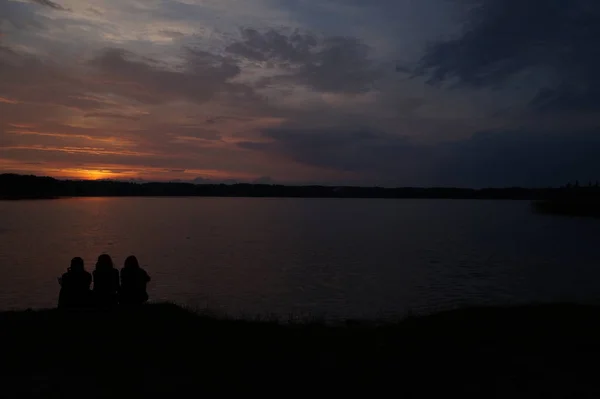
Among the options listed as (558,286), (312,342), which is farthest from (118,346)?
(558,286)

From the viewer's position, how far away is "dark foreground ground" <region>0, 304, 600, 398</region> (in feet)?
27.3

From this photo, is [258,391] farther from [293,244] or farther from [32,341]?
[293,244]

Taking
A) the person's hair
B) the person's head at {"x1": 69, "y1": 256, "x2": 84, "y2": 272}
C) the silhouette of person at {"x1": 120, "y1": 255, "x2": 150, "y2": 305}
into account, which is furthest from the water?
the person's head at {"x1": 69, "y1": 256, "x2": 84, "y2": 272}

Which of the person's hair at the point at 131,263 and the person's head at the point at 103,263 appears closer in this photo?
the person's head at the point at 103,263

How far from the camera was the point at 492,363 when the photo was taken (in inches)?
386

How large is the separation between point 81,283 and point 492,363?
9.54 meters

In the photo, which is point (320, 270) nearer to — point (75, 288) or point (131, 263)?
point (131, 263)

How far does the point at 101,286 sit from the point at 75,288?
60cm

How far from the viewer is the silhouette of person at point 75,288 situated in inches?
498

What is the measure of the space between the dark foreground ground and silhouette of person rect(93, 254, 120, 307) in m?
0.97

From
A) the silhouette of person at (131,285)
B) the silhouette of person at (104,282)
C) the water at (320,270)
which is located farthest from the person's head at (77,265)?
the water at (320,270)

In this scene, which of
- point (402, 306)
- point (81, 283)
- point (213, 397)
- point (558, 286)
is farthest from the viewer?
point (558, 286)

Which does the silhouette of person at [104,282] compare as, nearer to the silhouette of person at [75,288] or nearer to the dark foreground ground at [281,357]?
the silhouette of person at [75,288]

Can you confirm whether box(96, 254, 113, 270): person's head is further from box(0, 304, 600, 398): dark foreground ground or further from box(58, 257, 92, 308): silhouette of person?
box(0, 304, 600, 398): dark foreground ground
